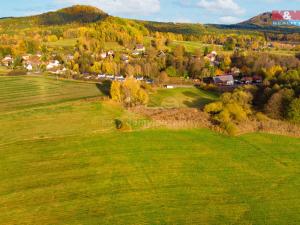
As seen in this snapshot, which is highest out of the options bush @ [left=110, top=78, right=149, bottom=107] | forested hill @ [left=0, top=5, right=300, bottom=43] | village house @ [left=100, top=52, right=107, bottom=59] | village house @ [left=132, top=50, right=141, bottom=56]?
forested hill @ [left=0, top=5, right=300, bottom=43]

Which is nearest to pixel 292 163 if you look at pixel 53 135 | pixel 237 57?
pixel 53 135

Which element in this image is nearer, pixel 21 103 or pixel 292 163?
pixel 292 163

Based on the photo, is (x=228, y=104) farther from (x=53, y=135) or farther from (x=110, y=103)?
(x=53, y=135)

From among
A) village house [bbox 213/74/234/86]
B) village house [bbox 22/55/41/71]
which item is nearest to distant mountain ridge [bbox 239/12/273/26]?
village house [bbox 213/74/234/86]

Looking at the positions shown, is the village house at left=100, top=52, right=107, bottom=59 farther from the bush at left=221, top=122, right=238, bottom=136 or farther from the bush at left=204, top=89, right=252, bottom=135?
the bush at left=221, top=122, right=238, bottom=136

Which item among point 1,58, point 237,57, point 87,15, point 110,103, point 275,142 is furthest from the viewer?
point 87,15

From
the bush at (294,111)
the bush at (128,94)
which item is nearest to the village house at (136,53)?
the bush at (128,94)

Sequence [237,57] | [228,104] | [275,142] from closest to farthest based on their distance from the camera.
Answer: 1. [275,142]
2. [228,104]
3. [237,57]
